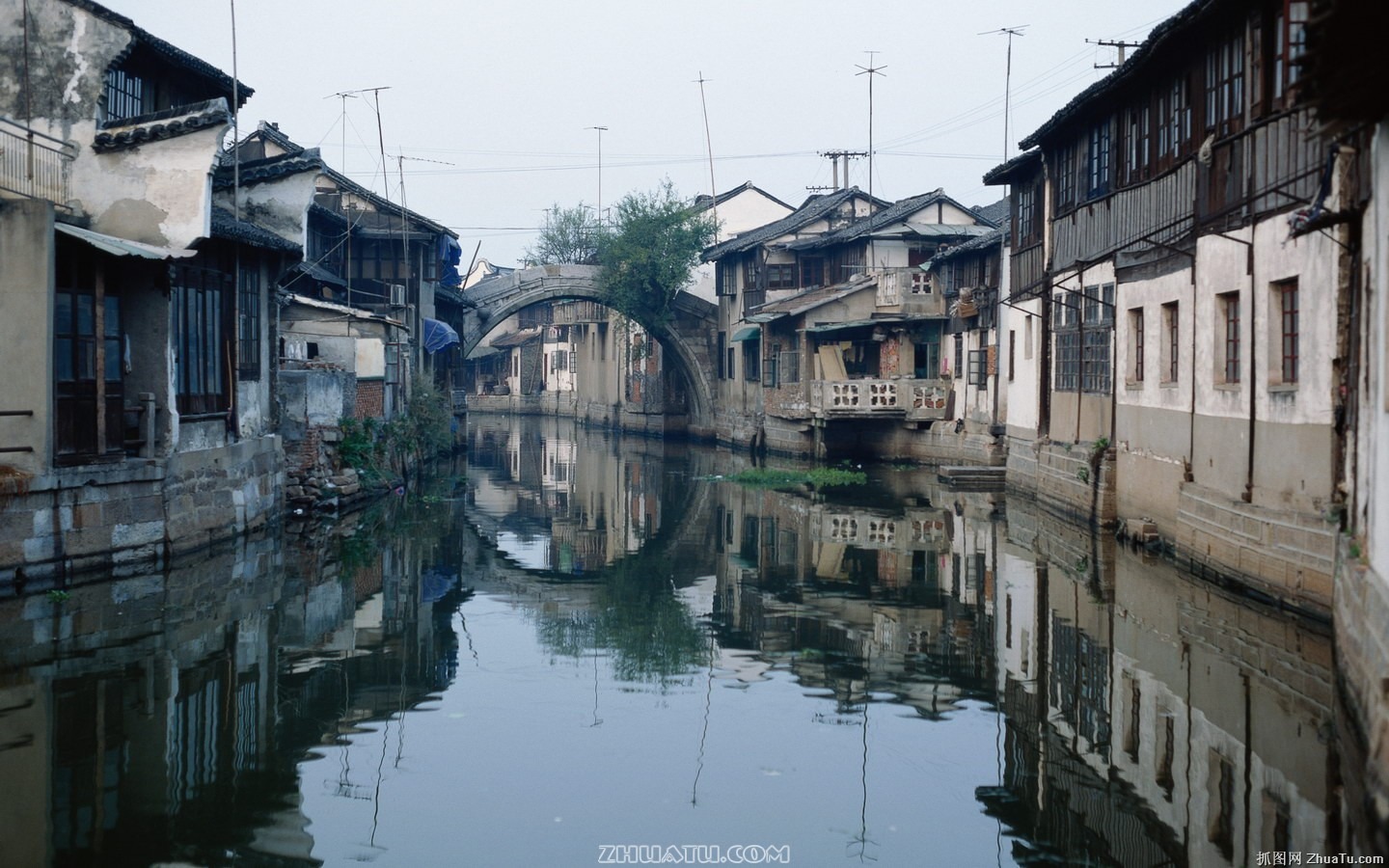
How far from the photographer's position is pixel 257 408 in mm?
22000

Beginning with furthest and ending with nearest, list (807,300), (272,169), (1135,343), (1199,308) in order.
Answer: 1. (807,300)
2. (272,169)
3. (1135,343)
4. (1199,308)

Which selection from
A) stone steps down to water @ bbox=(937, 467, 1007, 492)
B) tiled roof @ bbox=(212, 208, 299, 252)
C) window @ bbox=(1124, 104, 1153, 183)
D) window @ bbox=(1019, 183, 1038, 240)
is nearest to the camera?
tiled roof @ bbox=(212, 208, 299, 252)

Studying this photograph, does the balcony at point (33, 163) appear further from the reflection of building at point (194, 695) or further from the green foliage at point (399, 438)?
the green foliage at point (399, 438)

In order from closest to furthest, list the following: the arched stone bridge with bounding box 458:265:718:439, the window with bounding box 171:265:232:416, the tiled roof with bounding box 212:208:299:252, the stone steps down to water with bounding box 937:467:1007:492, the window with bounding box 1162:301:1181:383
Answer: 1. the window with bounding box 171:265:232:416
2. the window with bounding box 1162:301:1181:383
3. the tiled roof with bounding box 212:208:299:252
4. the stone steps down to water with bounding box 937:467:1007:492
5. the arched stone bridge with bounding box 458:265:718:439

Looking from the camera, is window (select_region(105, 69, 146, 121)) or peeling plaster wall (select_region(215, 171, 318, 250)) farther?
peeling plaster wall (select_region(215, 171, 318, 250))

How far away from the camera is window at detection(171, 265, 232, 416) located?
18734 millimetres

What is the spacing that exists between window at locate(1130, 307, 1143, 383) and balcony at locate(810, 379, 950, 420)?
15177 millimetres

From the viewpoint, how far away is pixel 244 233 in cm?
2011

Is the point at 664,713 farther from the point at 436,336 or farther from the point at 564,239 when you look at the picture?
the point at 564,239

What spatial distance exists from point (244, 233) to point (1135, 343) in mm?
13646

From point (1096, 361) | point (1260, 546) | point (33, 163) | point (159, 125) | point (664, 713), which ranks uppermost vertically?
point (159, 125)

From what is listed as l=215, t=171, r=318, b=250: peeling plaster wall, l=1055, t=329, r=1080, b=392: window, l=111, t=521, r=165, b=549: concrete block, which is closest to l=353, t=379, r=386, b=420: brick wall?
l=215, t=171, r=318, b=250: peeling plaster wall

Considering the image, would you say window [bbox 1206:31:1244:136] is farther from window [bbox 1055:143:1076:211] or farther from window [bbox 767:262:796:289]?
window [bbox 767:262:796:289]

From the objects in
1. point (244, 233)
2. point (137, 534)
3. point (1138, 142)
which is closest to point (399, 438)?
point (244, 233)
